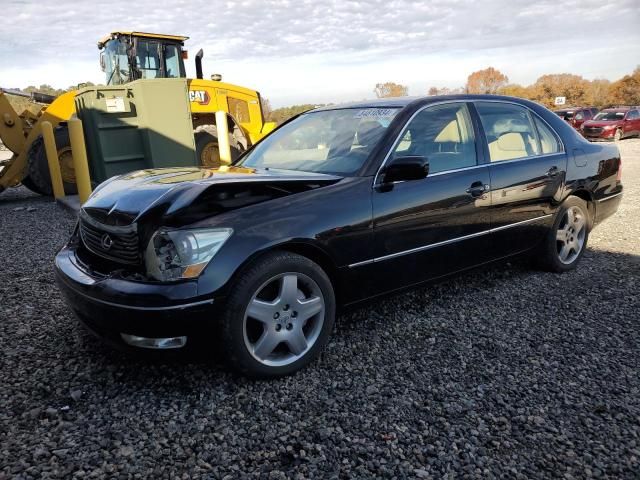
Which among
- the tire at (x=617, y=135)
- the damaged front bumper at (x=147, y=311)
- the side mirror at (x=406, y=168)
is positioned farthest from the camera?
the tire at (x=617, y=135)

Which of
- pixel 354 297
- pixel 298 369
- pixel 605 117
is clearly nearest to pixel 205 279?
pixel 298 369

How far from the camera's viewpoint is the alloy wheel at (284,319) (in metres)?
2.72

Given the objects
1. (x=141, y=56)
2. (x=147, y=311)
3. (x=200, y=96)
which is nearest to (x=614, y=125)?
(x=200, y=96)

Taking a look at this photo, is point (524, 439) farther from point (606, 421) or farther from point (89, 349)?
point (89, 349)

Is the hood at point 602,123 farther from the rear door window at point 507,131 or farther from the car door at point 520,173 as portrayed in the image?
the rear door window at point 507,131

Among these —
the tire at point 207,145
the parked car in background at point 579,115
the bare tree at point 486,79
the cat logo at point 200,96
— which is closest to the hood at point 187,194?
the tire at point 207,145

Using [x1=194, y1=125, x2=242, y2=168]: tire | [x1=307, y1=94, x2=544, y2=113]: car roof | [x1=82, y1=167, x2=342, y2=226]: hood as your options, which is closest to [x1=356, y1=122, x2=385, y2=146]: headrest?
[x1=307, y1=94, x2=544, y2=113]: car roof

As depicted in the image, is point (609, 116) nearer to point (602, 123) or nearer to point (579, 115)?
point (602, 123)

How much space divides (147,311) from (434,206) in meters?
1.99

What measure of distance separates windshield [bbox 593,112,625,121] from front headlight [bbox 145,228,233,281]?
26.5 meters

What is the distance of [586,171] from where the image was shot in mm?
4648

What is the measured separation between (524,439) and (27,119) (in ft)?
36.1

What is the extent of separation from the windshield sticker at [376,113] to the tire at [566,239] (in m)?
1.93

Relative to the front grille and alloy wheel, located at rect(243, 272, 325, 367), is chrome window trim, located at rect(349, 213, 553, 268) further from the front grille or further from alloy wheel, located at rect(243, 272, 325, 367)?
the front grille
